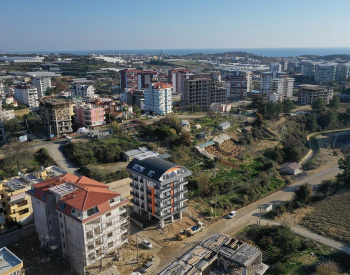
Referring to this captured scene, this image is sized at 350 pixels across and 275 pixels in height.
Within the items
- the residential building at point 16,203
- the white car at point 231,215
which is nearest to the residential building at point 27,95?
the residential building at point 16,203

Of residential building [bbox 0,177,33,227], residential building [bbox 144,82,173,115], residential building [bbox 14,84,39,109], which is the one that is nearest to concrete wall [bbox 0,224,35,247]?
residential building [bbox 0,177,33,227]

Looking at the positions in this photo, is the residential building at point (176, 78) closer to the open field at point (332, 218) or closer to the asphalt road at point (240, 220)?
the asphalt road at point (240, 220)

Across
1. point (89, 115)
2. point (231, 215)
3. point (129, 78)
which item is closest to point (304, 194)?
point (231, 215)

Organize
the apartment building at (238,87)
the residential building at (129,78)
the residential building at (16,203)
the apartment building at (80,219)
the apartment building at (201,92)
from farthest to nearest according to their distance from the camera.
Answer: the residential building at (129,78)
the apartment building at (238,87)
the apartment building at (201,92)
the residential building at (16,203)
the apartment building at (80,219)

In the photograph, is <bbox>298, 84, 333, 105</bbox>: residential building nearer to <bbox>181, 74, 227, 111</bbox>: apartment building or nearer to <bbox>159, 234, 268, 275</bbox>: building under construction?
<bbox>181, 74, 227, 111</bbox>: apartment building

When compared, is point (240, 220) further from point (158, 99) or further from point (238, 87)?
point (238, 87)

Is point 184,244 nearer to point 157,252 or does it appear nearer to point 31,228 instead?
point 157,252
